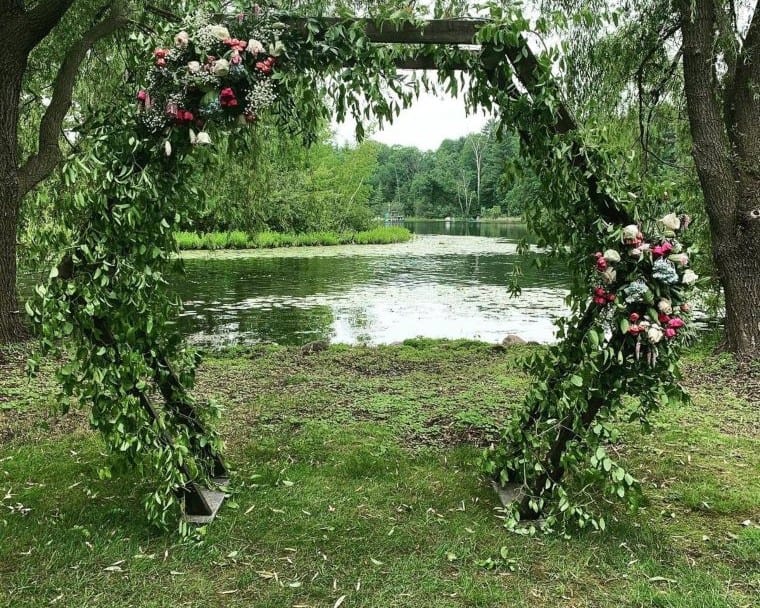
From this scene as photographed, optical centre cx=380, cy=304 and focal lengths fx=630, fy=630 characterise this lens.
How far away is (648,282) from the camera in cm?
268

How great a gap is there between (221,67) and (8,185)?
185 inches

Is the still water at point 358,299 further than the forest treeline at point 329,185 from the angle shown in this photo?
Yes

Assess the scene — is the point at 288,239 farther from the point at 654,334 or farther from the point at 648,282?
the point at 654,334

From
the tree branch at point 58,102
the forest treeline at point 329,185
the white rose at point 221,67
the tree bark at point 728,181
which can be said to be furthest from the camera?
the tree branch at point 58,102

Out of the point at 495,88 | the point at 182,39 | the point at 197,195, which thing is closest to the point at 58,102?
the point at 197,195

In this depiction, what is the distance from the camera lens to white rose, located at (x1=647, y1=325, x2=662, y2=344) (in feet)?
8.42

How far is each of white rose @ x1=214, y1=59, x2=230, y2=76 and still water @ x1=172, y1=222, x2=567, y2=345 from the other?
2472 mm

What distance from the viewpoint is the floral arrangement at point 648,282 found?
263cm

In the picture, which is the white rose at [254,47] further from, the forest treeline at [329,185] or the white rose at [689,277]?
the white rose at [689,277]

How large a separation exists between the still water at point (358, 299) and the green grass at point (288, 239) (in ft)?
5.48

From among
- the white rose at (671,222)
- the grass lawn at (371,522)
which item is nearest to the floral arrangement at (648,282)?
the white rose at (671,222)

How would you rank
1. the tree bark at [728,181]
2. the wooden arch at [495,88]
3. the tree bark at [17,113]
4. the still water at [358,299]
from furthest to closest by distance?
1. the still water at [358,299]
2. the tree bark at [728,181]
3. the tree bark at [17,113]
4. the wooden arch at [495,88]

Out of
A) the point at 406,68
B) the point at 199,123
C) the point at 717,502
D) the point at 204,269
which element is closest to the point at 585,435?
the point at 717,502

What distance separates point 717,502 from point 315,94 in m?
2.95
